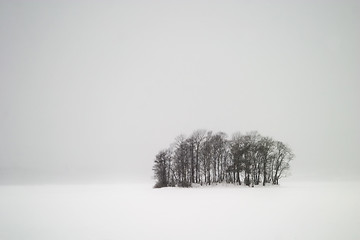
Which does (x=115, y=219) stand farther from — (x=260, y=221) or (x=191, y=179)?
(x=191, y=179)

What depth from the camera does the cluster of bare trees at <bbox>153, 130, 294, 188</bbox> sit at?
77.1 meters

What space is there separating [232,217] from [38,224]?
52.1ft

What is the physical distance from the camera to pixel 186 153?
8169 cm

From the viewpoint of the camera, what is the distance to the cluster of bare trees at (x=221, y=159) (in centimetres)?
7712

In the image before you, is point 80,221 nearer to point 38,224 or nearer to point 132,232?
point 38,224

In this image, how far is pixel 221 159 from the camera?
264ft

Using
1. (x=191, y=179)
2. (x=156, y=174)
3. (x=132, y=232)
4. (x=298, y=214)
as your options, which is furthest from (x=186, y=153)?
(x=132, y=232)

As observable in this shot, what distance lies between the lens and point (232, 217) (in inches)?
880

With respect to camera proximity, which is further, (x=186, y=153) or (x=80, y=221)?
(x=186, y=153)

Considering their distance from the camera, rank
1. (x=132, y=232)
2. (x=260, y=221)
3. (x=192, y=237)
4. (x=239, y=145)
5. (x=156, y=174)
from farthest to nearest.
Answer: (x=156, y=174) < (x=239, y=145) < (x=260, y=221) < (x=132, y=232) < (x=192, y=237)

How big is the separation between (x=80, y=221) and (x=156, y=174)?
215 ft

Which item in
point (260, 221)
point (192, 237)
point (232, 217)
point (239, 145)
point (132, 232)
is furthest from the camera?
point (239, 145)

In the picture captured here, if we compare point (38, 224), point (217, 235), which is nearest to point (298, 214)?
point (217, 235)

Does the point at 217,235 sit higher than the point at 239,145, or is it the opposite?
the point at 239,145
